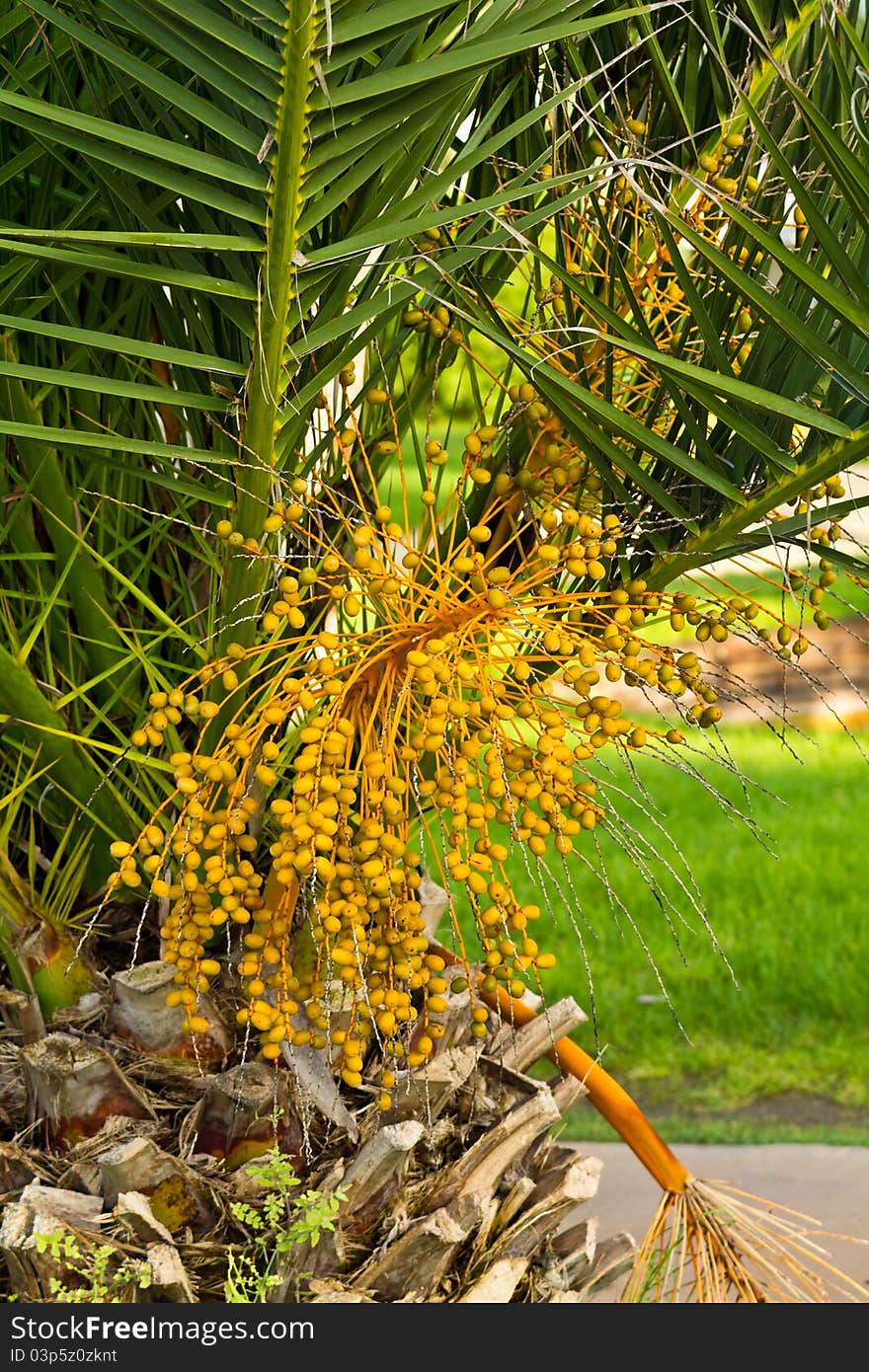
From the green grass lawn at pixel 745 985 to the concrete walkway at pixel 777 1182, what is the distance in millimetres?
149

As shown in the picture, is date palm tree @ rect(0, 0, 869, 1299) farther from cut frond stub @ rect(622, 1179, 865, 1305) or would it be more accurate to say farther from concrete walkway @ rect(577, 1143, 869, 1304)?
concrete walkway @ rect(577, 1143, 869, 1304)

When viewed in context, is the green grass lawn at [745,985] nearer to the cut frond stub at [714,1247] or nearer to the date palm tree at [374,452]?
the cut frond stub at [714,1247]

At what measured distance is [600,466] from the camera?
1.01 meters

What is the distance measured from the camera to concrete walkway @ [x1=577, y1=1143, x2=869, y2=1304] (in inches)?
91.4

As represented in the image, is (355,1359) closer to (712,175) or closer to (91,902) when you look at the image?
(91,902)

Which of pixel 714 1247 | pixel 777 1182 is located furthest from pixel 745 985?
pixel 714 1247

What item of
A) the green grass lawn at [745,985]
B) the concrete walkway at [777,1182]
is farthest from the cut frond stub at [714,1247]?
the green grass lawn at [745,985]

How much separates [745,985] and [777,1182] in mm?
1005

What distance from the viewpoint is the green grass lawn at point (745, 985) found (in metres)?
3.21

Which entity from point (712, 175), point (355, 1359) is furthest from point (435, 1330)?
point (712, 175)

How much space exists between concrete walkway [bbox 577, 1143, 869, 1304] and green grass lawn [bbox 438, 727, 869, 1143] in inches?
5.9

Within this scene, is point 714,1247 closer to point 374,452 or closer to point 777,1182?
point 374,452

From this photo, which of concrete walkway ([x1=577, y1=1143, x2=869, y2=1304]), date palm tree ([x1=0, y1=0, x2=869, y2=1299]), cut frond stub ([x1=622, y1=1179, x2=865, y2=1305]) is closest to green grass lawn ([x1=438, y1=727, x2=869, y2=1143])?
concrete walkway ([x1=577, y1=1143, x2=869, y2=1304])

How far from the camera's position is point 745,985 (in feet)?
11.6
